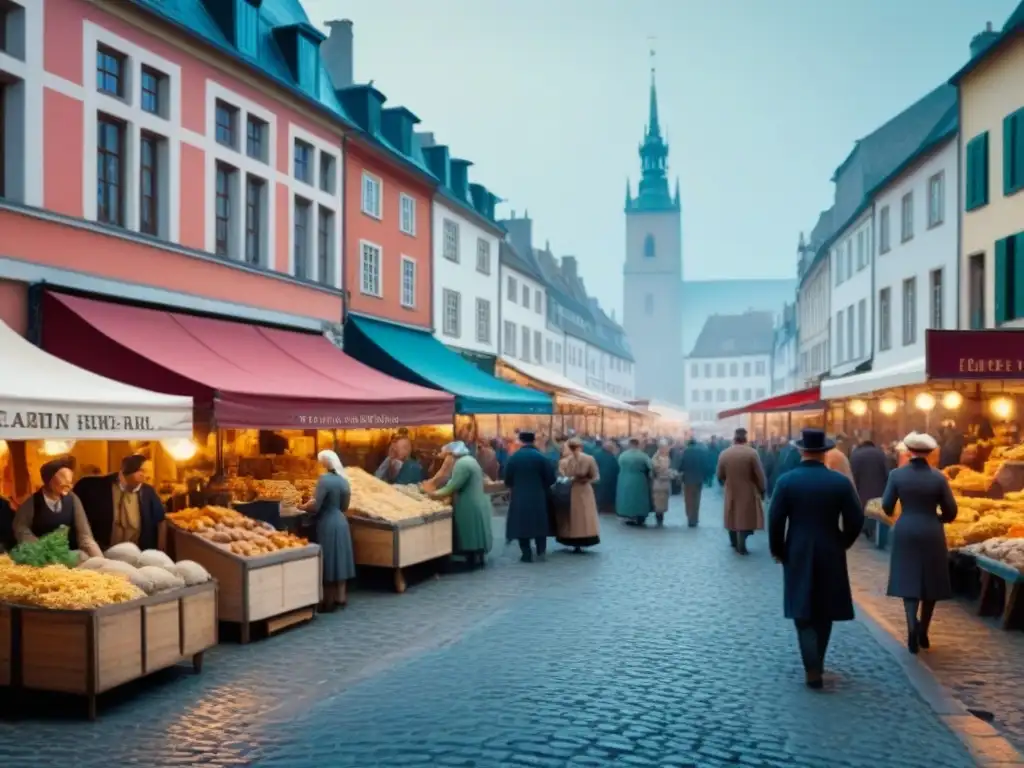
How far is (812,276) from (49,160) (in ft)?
143

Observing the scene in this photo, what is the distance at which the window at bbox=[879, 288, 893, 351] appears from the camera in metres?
32.9

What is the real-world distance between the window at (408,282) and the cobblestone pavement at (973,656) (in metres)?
16.5

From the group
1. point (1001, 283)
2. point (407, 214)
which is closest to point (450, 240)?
point (407, 214)

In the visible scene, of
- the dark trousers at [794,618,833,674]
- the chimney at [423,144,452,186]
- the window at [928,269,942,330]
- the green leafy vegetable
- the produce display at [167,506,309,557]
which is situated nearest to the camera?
the dark trousers at [794,618,833,674]

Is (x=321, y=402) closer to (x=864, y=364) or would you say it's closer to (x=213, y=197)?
(x=213, y=197)

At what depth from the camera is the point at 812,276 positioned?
173 ft

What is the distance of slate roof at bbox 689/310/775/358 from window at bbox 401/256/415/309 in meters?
97.2

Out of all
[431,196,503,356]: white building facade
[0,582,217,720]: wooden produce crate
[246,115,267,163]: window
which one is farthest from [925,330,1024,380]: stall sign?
[431,196,503,356]: white building facade

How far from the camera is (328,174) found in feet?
78.4

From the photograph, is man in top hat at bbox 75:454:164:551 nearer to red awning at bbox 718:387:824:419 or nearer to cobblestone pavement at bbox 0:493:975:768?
cobblestone pavement at bbox 0:493:975:768

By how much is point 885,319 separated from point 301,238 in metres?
19.4

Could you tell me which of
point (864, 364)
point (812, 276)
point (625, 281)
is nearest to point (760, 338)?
point (625, 281)

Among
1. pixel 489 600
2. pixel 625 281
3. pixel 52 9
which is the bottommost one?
pixel 489 600

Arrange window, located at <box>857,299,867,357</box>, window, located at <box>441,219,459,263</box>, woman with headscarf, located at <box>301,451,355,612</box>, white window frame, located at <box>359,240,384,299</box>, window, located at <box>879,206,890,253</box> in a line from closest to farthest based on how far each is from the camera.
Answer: woman with headscarf, located at <box>301,451,355,612</box>, white window frame, located at <box>359,240,384,299</box>, window, located at <box>441,219,459,263</box>, window, located at <box>879,206,890,253</box>, window, located at <box>857,299,867,357</box>
